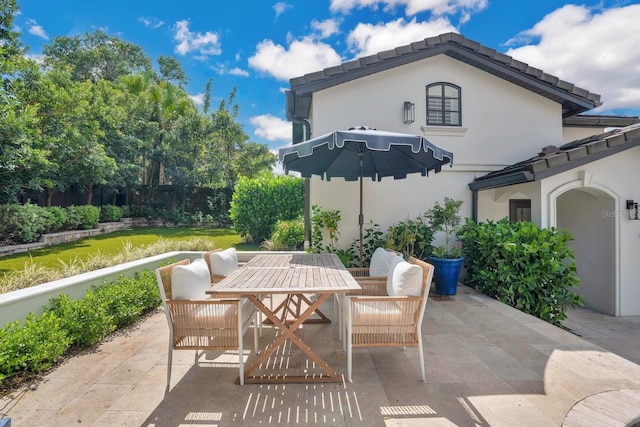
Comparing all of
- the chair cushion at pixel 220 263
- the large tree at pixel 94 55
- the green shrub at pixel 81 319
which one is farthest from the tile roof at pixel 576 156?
the large tree at pixel 94 55

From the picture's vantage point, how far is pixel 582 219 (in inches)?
279

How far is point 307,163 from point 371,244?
2493mm

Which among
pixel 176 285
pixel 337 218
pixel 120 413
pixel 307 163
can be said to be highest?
pixel 307 163

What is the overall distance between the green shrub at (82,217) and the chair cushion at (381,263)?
14.6m

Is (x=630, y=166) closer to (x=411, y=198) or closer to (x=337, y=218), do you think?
(x=411, y=198)

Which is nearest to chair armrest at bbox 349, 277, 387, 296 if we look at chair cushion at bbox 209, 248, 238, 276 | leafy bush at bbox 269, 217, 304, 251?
chair cushion at bbox 209, 248, 238, 276

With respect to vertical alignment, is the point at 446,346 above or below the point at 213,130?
below

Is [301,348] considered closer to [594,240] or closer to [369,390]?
[369,390]

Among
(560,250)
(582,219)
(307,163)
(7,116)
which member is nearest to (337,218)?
(307,163)

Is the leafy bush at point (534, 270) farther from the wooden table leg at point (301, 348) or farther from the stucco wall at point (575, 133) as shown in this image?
the stucco wall at point (575, 133)

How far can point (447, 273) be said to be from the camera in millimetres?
6121

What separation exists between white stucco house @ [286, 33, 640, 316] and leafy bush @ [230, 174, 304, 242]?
4.51m

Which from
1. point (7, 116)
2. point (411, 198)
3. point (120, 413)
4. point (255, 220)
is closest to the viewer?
point (120, 413)

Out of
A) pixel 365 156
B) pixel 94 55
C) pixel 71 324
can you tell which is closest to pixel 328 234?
pixel 365 156
